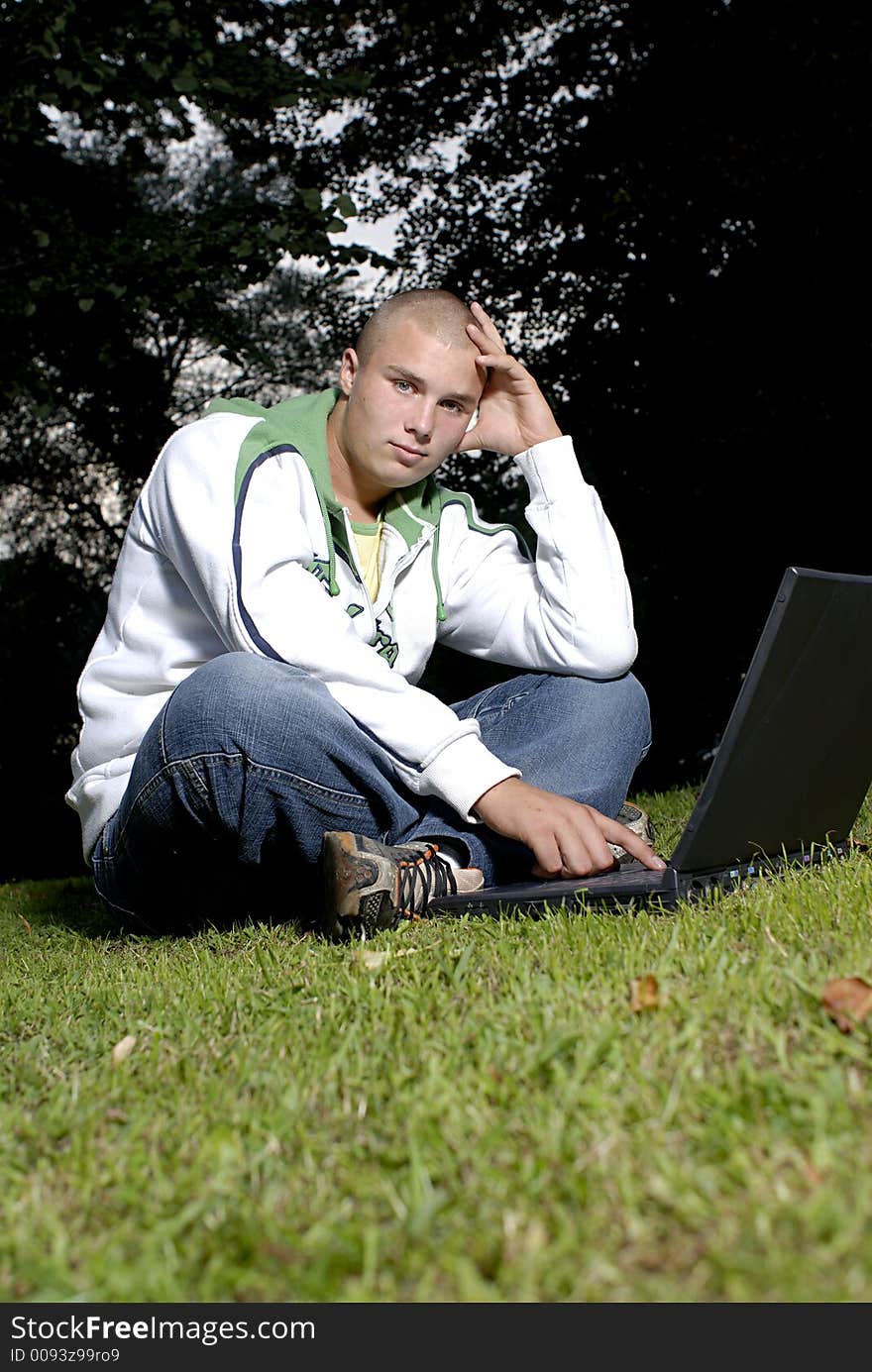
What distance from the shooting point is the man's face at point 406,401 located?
134 inches

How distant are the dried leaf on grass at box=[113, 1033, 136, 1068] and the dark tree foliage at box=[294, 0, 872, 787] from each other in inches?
368

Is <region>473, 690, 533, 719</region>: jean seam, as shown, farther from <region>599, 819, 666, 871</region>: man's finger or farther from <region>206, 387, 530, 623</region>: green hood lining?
<region>599, 819, 666, 871</region>: man's finger

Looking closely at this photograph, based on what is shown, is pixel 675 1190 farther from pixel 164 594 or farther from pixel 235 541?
pixel 164 594

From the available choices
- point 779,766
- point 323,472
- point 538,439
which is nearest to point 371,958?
point 779,766

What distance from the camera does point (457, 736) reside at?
2.84m

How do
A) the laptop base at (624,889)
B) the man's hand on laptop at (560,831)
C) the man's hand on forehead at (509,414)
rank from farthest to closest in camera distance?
the man's hand on forehead at (509,414)
the man's hand on laptop at (560,831)
the laptop base at (624,889)

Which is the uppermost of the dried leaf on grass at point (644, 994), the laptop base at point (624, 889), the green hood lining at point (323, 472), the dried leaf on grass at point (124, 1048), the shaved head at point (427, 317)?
the shaved head at point (427, 317)

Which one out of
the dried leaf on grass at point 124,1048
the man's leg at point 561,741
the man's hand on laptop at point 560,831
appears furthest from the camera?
the man's leg at point 561,741

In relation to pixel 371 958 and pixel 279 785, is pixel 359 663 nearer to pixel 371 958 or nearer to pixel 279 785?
pixel 279 785

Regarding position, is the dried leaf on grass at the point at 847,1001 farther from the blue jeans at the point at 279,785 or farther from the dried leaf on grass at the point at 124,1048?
the blue jeans at the point at 279,785

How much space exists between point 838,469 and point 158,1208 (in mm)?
11224

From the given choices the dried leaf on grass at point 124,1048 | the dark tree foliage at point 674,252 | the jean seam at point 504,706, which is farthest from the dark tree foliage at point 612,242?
the dried leaf on grass at point 124,1048

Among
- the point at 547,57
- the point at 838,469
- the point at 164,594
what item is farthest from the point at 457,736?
the point at 547,57

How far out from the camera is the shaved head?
3.44m
